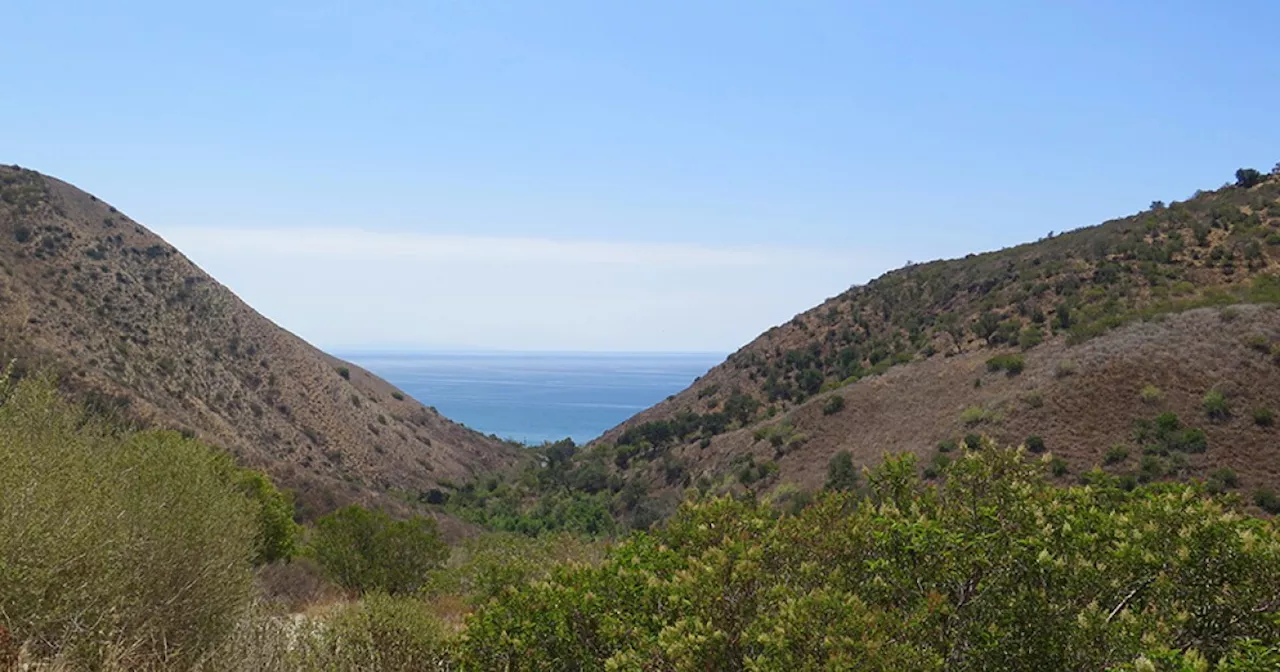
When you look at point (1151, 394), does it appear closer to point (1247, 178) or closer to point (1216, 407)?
→ point (1216, 407)

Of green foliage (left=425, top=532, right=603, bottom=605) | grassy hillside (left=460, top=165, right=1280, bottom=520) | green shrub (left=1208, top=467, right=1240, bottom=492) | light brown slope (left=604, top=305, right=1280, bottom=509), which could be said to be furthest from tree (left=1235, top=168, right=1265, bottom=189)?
green foliage (left=425, top=532, right=603, bottom=605)

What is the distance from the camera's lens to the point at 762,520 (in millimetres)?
7852

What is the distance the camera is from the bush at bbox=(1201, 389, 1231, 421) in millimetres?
29844

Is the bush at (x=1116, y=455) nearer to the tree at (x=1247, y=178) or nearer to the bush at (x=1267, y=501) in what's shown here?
the bush at (x=1267, y=501)

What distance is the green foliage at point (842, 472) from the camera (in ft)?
107

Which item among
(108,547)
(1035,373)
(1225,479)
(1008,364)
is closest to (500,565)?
(108,547)

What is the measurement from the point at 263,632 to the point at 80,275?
49491 millimetres

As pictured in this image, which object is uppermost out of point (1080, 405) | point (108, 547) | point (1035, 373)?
point (108, 547)

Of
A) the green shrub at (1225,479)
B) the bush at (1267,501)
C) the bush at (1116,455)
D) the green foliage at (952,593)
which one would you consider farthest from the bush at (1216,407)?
the green foliage at (952,593)

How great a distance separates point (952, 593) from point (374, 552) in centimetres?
1605

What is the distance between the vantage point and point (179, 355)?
49938mm

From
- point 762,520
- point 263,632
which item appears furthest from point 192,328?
point 762,520

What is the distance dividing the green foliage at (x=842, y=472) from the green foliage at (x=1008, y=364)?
27.0ft

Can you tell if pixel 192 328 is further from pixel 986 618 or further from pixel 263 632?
pixel 986 618
